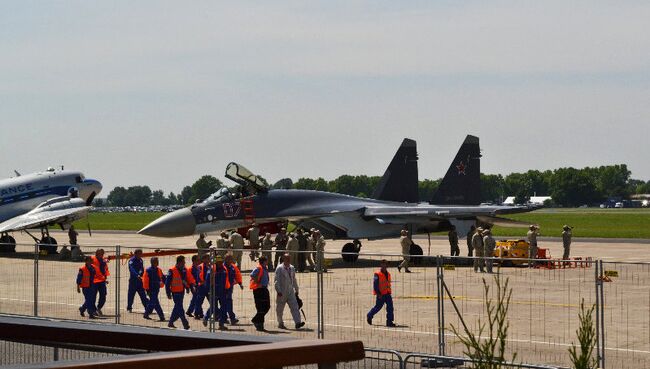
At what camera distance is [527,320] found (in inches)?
692

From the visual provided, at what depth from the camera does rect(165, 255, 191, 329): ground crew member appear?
67.7 ft

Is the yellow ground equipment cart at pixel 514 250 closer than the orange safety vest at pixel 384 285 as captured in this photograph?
No

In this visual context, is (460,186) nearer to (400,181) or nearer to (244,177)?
(400,181)

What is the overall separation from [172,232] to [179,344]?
34708 millimetres

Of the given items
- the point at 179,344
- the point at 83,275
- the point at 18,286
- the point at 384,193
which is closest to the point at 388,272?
the point at 83,275

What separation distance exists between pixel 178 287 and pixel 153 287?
734mm

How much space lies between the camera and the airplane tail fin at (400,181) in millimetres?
43812

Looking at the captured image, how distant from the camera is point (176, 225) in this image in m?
39.2

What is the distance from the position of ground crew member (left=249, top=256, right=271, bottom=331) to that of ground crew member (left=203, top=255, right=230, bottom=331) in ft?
1.69

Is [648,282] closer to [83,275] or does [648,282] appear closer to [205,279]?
[205,279]

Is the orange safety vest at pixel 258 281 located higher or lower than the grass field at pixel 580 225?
lower

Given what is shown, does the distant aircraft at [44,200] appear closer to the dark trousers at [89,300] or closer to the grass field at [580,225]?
the dark trousers at [89,300]

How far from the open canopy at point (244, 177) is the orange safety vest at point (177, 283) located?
17.6 m

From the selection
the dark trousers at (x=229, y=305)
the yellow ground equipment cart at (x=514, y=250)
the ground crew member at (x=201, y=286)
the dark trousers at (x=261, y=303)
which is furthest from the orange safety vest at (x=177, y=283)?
the yellow ground equipment cart at (x=514, y=250)
